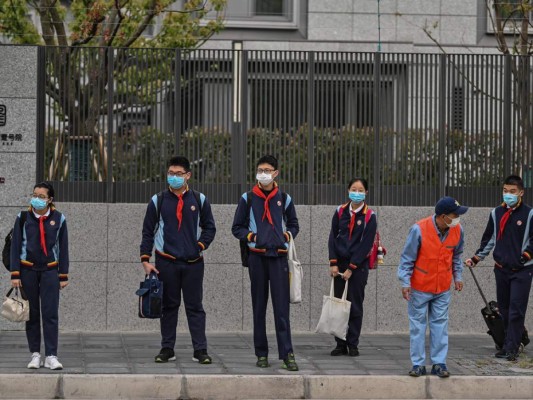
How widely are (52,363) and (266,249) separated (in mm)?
2271

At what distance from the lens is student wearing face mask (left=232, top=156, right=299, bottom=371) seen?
10.9m

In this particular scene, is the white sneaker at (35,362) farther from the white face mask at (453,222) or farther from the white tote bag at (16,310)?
the white face mask at (453,222)

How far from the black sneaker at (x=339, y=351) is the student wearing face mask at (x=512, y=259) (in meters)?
1.60

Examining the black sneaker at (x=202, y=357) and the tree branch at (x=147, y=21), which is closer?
the black sneaker at (x=202, y=357)

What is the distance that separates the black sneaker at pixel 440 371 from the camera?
34.2 ft

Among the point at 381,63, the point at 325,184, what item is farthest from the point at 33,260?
the point at 381,63

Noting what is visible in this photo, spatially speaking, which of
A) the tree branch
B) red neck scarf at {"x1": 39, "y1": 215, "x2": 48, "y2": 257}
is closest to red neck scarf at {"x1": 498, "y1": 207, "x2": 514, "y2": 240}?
red neck scarf at {"x1": 39, "y1": 215, "x2": 48, "y2": 257}

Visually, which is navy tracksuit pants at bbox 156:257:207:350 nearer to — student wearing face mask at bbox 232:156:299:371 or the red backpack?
student wearing face mask at bbox 232:156:299:371

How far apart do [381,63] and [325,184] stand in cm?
168

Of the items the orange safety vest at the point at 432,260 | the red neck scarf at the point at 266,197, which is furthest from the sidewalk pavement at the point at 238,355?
the red neck scarf at the point at 266,197

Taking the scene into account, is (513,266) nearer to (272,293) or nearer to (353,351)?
(353,351)

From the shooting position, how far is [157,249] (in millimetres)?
11195

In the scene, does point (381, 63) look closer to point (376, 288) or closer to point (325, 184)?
point (325, 184)

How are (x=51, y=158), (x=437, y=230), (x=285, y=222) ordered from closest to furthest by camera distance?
1. (x=437, y=230)
2. (x=285, y=222)
3. (x=51, y=158)
